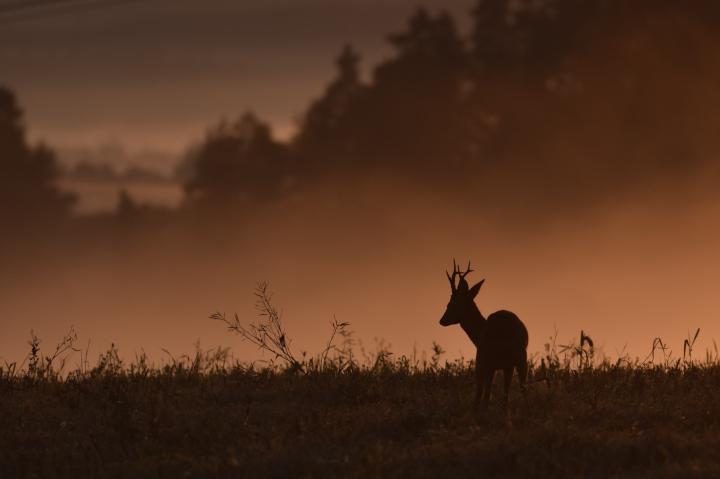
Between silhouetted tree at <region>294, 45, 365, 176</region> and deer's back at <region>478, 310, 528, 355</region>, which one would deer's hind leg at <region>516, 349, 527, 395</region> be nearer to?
deer's back at <region>478, 310, 528, 355</region>

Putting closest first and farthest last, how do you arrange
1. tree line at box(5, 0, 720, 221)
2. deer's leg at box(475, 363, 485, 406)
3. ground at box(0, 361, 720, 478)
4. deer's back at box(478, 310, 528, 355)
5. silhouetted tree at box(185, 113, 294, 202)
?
ground at box(0, 361, 720, 478), deer's back at box(478, 310, 528, 355), deer's leg at box(475, 363, 485, 406), tree line at box(5, 0, 720, 221), silhouetted tree at box(185, 113, 294, 202)

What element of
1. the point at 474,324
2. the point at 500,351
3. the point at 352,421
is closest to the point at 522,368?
the point at 500,351

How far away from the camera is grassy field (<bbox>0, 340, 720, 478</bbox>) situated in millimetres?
11391

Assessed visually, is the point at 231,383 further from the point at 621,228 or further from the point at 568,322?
the point at 621,228

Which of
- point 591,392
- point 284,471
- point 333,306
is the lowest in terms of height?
point 284,471

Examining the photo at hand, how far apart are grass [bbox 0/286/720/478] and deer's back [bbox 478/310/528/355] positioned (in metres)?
0.63

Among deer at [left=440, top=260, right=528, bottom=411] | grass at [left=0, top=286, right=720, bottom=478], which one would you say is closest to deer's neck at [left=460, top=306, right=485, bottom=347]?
deer at [left=440, top=260, right=528, bottom=411]

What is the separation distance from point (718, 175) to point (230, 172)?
Result: 29981 millimetres

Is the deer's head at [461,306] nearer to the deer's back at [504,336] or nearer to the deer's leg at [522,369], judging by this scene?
the deer's back at [504,336]

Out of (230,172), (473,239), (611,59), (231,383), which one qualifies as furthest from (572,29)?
(231,383)

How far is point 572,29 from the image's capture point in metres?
74.8

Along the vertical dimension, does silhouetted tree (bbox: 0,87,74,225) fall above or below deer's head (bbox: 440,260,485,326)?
above

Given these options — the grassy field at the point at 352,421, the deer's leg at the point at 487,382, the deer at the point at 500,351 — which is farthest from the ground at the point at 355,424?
the deer at the point at 500,351

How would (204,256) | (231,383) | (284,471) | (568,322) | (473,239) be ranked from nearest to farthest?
(284,471)
(231,383)
(568,322)
(473,239)
(204,256)
